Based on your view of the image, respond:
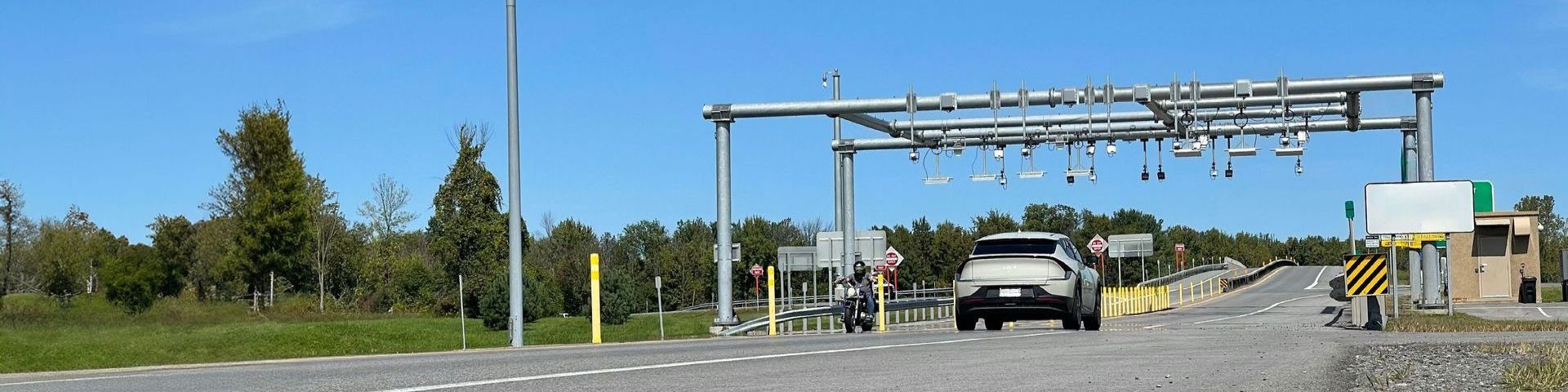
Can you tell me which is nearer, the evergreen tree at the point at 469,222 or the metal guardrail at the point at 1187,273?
the evergreen tree at the point at 469,222

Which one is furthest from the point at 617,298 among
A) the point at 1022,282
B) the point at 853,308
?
the point at 1022,282

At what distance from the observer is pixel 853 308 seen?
2647 centimetres

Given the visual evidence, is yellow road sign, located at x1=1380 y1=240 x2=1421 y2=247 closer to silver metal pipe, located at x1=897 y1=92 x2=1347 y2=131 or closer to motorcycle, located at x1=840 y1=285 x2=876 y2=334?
silver metal pipe, located at x1=897 y1=92 x2=1347 y2=131

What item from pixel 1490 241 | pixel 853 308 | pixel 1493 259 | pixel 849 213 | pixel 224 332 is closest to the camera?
pixel 853 308

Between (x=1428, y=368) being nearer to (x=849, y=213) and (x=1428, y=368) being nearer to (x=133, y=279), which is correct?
(x=849, y=213)

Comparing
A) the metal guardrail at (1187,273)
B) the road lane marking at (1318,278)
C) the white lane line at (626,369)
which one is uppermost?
the white lane line at (626,369)

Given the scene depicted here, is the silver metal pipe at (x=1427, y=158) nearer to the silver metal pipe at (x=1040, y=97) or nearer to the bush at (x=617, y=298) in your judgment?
the silver metal pipe at (x=1040, y=97)

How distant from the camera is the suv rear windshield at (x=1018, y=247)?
22688mm

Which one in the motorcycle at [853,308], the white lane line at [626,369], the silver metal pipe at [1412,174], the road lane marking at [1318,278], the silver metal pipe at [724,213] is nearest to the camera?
the white lane line at [626,369]

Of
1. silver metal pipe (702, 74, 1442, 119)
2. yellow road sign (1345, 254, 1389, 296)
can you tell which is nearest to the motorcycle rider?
silver metal pipe (702, 74, 1442, 119)

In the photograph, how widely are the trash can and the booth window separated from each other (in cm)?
191

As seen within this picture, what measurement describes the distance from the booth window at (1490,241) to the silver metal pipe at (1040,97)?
797 inches

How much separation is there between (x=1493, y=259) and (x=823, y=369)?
44.4m

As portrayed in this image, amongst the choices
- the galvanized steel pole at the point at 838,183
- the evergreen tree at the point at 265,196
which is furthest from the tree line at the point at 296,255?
the galvanized steel pole at the point at 838,183
